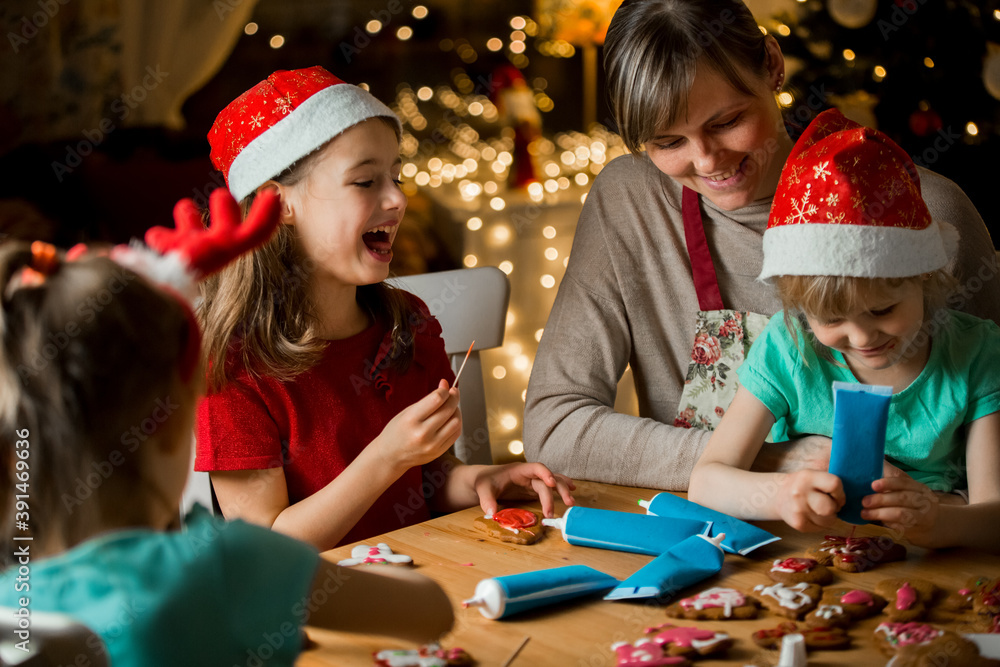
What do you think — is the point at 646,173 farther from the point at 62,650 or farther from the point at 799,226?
the point at 62,650

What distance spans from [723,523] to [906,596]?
0.80 ft

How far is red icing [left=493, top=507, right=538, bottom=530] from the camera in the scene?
1182mm

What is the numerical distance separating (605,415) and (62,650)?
41.2 inches

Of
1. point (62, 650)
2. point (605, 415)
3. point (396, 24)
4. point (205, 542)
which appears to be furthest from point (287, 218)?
point (396, 24)

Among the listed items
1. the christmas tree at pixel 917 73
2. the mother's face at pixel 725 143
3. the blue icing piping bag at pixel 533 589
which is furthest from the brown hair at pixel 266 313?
the christmas tree at pixel 917 73

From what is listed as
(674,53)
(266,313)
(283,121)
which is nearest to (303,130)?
(283,121)

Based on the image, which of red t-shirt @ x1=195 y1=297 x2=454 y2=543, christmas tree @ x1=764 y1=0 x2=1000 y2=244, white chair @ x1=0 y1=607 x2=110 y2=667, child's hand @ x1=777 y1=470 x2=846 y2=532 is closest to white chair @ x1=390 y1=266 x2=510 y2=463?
red t-shirt @ x1=195 y1=297 x2=454 y2=543

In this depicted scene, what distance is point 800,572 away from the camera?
3.33ft

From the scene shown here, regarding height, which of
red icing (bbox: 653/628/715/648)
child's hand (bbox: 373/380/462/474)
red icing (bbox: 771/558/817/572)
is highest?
child's hand (bbox: 373/380/462/474)

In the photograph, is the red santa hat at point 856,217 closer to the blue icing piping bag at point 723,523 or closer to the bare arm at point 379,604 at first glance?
the blue icing piping bag at point 723,523

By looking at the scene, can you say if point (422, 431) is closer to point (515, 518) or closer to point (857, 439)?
point (515, 518)

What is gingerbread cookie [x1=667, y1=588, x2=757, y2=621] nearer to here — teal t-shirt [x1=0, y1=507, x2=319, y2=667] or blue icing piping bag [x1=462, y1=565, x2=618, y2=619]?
blue icing piping bag [x1=462, y1=565, x2=618, y2=619]

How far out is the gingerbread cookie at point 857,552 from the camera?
3.46 ft

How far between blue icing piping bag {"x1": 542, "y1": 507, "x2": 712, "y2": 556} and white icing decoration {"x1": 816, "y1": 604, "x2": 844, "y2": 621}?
21 cm
